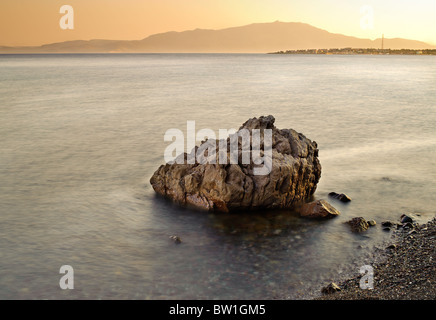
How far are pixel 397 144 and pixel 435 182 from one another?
717 cm

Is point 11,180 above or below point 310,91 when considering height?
below

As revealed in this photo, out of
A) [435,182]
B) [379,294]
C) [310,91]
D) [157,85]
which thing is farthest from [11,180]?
[157,85]

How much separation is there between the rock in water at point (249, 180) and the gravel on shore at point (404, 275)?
3.28 meters

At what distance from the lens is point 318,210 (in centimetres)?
1195

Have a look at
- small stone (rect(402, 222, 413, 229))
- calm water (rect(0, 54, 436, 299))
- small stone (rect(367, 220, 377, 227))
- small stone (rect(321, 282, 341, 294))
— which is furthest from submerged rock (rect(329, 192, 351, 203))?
small stone (rect(321, 282, 341, 294))

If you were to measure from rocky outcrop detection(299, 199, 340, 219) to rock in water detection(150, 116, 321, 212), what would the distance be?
0.65 metres

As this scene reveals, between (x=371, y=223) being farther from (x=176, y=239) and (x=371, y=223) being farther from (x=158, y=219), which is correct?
(x=158, y=219)

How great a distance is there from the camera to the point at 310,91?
160 ft

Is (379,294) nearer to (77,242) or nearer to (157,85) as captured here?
(77,242)

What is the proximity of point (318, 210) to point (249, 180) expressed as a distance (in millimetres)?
1980

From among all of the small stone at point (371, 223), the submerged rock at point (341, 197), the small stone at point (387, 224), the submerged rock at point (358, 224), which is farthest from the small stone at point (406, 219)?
the submerged rock at point (341, 197)

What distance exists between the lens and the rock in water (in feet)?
39.8

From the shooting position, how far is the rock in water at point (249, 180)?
12125 millimetres

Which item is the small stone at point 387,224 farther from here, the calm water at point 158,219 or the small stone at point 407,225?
the calm water at point 158,219
